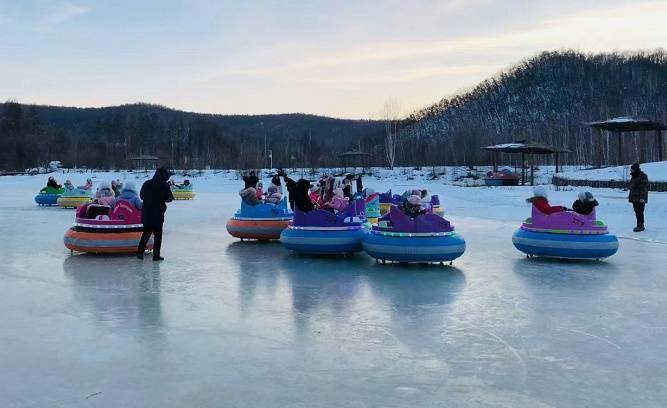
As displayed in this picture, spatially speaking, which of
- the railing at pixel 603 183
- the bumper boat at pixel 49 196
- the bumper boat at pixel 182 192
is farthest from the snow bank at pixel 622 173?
the bumper boat at pixel 49 196

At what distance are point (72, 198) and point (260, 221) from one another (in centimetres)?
1365

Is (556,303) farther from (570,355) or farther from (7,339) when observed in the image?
(7,339)

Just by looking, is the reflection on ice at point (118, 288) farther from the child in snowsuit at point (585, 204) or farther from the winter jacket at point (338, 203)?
the child in snowsuit at point (585, 204)

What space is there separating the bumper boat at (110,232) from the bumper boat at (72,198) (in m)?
13.5

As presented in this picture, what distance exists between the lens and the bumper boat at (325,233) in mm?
10406

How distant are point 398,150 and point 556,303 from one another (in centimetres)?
6081

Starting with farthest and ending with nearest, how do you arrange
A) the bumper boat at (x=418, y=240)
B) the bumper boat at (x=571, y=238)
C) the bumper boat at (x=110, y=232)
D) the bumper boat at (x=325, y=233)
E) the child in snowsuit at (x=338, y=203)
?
1. the child in snowsuit at (x=338, y=203)
2. the bumper boat at (x=110, y=232)
3. the bumper boat at (x=325, y=233)
4. the bumper boat at (x=571, y=238)
5. the bumper boat at (x=418, y=240)

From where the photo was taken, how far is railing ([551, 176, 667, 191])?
21.9 meters

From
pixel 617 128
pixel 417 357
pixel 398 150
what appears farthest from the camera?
pixel 398 150

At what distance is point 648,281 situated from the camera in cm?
846

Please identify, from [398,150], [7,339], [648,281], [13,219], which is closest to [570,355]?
[648,281]

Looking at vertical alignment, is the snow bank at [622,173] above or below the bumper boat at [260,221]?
above

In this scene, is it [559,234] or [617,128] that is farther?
[617,128]

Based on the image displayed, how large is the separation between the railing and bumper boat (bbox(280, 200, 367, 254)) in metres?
15.3
